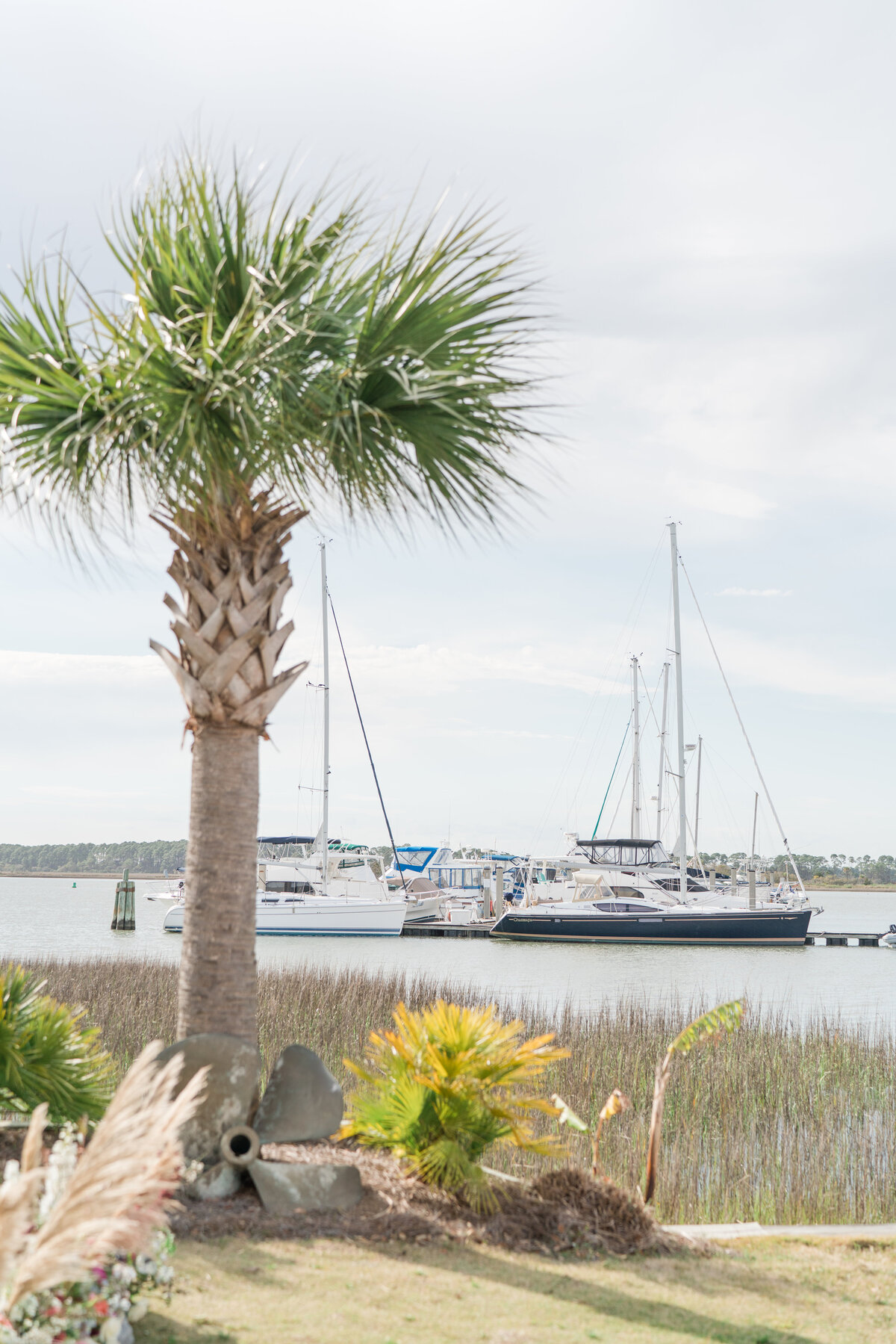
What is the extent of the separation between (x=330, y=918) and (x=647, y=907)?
14.5 metres

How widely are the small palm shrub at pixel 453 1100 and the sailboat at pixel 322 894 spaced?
3716cm

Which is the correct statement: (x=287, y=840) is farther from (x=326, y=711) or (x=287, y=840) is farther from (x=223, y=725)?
(x=223, y=725)

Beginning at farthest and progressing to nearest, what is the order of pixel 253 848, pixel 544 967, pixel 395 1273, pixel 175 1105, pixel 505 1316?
pixel 544 967 < pixel 253 848 < pixel 395 1273 < pixel 505 1316 < pixel 175 1105

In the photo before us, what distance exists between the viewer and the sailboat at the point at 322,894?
48.2 metres

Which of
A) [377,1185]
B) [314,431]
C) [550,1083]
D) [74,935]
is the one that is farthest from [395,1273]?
[74,935]

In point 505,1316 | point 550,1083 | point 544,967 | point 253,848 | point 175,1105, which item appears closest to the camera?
point 175,1105

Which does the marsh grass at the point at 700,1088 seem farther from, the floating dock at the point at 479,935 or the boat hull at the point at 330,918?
the floating dock at the point at 479,935

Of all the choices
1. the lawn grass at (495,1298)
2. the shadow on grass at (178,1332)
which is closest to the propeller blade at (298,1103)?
the lawn grass at (495,1298)

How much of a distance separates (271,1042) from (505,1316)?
9745mm

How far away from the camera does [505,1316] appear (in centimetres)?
481

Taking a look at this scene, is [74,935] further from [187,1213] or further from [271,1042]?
[187,1213]

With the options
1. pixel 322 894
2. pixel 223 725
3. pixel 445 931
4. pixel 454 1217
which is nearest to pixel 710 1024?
pixel 454 1217

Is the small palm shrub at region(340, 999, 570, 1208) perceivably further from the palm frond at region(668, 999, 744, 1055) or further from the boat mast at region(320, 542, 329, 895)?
the boat mast at region(320, 542, 329, 895)

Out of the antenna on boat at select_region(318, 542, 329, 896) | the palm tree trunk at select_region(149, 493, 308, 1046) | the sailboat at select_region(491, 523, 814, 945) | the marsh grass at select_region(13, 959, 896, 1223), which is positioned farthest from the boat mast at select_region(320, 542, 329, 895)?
the palm tree trunk at select_region(149, 493, 308, 1046)
